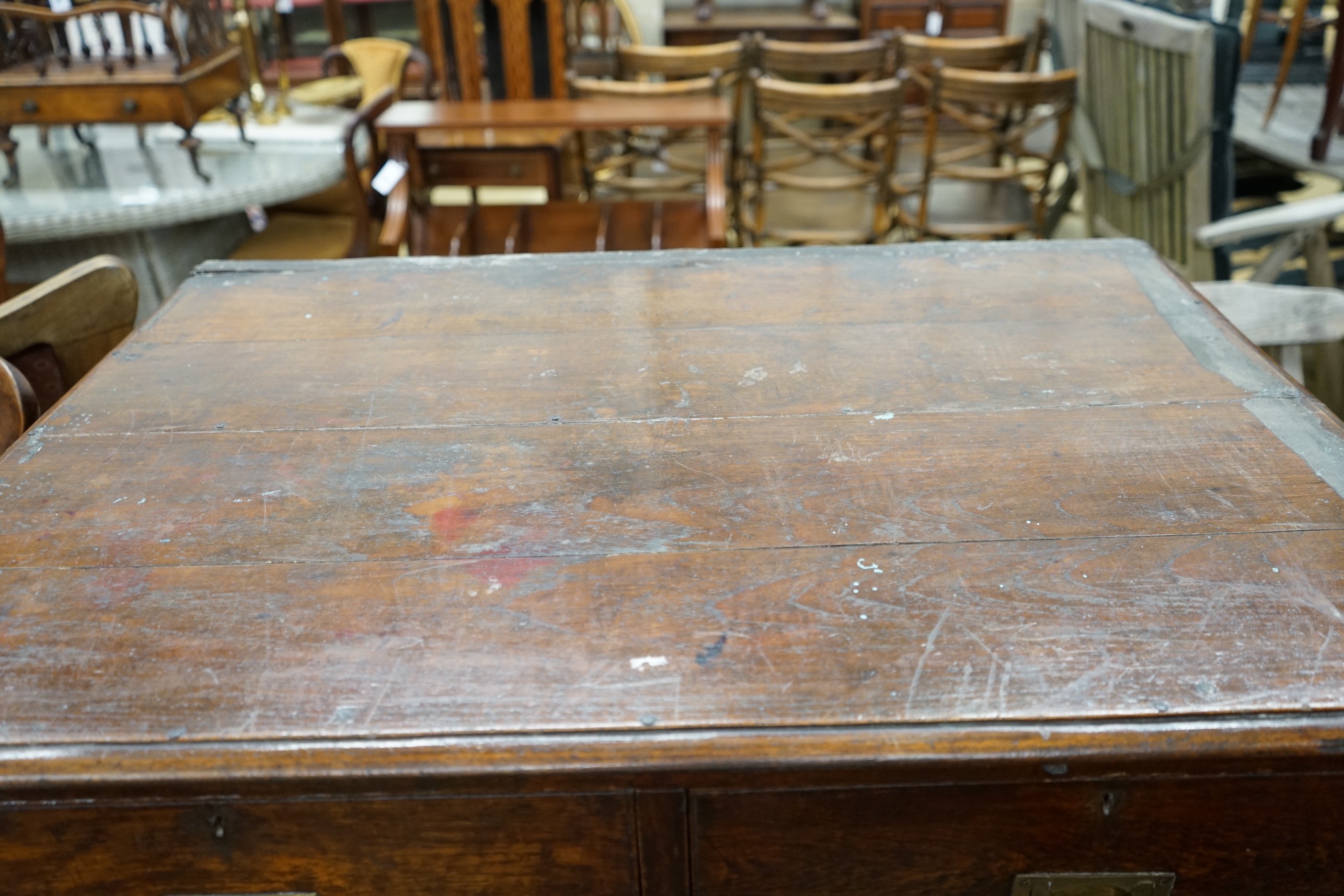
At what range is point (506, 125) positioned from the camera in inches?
106

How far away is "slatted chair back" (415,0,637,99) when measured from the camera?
4039 mm

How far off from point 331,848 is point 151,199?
8.13 ft

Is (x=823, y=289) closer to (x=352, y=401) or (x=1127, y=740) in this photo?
(x=352, y=401)

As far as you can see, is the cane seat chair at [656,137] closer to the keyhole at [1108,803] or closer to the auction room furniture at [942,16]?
the auction room furniture at [942,16]

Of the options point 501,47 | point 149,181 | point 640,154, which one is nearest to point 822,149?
point 640,154

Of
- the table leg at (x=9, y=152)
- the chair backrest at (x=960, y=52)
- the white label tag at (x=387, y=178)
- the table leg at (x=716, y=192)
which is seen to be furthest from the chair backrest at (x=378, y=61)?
the chair backrest at (x=960, y=52)

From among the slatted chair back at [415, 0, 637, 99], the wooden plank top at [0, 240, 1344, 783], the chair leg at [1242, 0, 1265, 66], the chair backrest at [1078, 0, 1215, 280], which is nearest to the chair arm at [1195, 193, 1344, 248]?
the chair backrest at [1078, 0, 1215, 280]

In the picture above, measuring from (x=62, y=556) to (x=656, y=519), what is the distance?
52cm

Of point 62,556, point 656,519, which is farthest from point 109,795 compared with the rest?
point 656,519

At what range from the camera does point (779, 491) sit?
3.15 ft

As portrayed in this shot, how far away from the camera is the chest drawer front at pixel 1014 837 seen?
76 centimetres

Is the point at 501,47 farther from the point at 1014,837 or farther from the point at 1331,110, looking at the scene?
the point at 1014,837

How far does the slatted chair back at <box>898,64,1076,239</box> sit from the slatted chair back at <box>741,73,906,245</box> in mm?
108

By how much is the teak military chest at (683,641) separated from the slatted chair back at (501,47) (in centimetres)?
330
